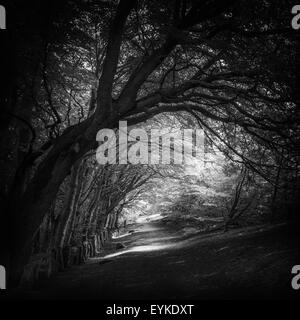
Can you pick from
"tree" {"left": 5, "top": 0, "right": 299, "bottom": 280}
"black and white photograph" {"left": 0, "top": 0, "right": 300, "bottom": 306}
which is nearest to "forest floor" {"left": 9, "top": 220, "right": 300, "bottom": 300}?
"black and white photograph" {"left": 0, "top": 0, "right": 300, "bottom": 306}

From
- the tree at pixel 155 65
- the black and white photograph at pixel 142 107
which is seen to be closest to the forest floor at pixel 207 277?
A: the black and white photograph at pixel 142 107

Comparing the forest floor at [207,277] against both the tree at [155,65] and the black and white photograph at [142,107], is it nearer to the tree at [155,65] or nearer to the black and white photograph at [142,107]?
the black and white photograph at [142,107]

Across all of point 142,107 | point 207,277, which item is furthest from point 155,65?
point 207,277

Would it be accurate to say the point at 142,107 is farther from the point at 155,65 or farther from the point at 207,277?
the point at 207,277

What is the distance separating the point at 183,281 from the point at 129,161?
11.2 meters

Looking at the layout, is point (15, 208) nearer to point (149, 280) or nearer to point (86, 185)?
point (149, 280)

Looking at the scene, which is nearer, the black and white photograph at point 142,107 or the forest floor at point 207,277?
the black and white photograph at point 142,107

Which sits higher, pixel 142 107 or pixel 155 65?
pixel 155 65

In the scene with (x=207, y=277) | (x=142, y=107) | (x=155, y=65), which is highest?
(x=155, y=65)

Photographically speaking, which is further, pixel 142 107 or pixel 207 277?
pixel 207 277

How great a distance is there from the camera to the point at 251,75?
673 cm

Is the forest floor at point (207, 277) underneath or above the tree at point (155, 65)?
underneath
